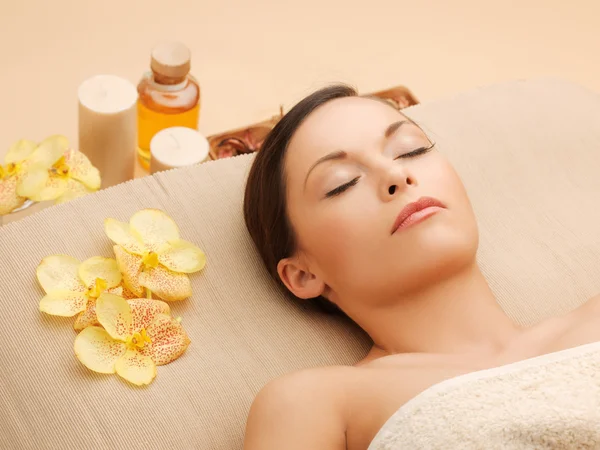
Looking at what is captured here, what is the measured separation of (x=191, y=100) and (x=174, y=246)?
683 millimetres

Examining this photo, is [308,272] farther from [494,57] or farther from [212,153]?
[494,57]

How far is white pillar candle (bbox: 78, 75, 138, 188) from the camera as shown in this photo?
Answer: 1.89 metres

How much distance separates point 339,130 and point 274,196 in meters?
0.17

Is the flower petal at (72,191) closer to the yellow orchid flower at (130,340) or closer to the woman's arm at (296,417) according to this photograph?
the yellow orchid flower at (130,340)

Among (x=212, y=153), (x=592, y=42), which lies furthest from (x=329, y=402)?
(x=592, y=42)

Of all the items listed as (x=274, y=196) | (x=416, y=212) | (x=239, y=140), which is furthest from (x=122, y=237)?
(x=239, y=140)

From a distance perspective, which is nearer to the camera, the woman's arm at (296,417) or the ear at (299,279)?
the woman's arm at (296,417)

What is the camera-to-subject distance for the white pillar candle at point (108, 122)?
1.89 meters

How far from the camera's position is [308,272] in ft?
4.75

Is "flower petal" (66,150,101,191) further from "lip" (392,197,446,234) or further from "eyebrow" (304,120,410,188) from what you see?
"lip" (392,197,446,234)

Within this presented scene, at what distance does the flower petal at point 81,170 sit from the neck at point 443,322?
67cm

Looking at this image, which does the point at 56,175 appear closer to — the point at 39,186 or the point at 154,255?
the point at 39,186

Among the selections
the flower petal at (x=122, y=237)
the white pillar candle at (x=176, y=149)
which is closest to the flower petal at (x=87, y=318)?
the flower petal at (x=122, y=237)

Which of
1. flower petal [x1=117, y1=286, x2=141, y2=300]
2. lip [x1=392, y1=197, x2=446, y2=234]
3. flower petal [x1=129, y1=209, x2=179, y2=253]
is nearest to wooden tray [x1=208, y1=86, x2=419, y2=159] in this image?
flower petal [x1=129, y1=209, x2=179, y2=253]
